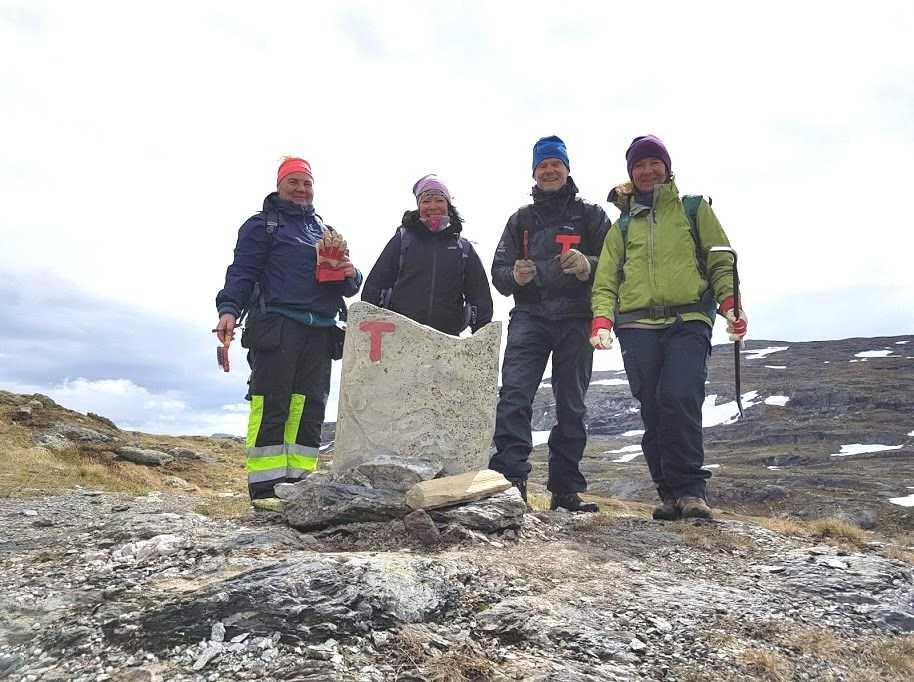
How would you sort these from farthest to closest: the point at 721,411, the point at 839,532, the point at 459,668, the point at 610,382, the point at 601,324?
1. the point at 610,382
2. the point at 721,411
3. the point at 839,532
4. the point at 601,324
5. the point at 459,668

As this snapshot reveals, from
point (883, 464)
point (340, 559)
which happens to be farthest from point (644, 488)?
point (340, 559)

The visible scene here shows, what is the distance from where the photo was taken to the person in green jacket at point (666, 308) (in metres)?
6.07

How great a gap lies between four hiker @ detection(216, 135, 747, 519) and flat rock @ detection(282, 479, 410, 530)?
1406 mm

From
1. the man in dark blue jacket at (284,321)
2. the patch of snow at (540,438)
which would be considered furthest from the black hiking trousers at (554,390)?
the patch of snow at (540,438)

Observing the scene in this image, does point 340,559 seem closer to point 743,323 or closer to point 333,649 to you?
point 333,649

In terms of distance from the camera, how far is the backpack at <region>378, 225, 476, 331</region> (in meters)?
6.89

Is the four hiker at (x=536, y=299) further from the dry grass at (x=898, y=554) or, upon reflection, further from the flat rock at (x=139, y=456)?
the flat rock at (x=139, y=456)

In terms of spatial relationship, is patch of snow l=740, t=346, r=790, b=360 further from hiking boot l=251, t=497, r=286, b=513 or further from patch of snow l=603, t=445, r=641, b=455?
hiking boot l=251, t=497, r=286, b=513

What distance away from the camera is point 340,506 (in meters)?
5.20

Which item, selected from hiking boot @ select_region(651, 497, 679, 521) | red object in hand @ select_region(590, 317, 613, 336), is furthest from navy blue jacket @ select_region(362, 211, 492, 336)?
hiking boot @ select_region(651, 497, 679, 521)

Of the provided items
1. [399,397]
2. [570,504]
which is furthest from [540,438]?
[399,397]

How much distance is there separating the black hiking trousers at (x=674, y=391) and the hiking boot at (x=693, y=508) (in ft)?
0.18

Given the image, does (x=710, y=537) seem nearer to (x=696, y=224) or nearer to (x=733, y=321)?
(x=733, y=321)

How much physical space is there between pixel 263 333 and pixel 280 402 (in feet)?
2.37
